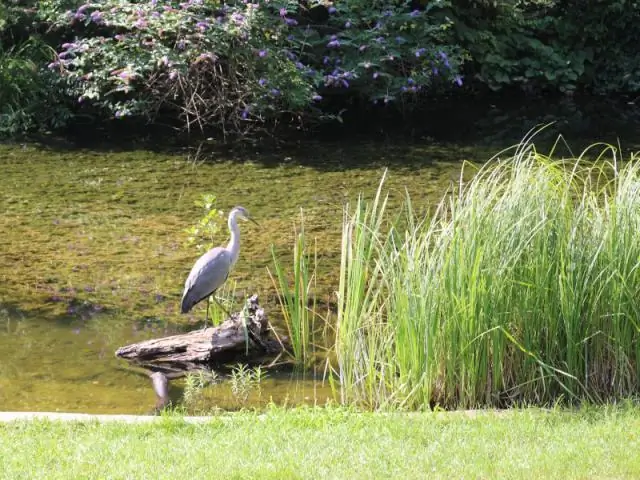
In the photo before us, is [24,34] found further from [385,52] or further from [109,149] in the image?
[385,52]

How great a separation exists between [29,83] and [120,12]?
5.48 feet

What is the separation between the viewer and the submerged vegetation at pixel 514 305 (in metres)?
5.10

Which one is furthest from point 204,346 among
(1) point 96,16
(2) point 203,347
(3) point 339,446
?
(1) point 96,16

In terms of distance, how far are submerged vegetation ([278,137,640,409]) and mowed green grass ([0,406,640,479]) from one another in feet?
1.29

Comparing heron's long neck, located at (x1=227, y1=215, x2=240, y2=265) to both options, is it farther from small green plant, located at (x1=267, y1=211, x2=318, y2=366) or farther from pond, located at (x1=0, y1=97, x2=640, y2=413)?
pond, located at (x1=0, y1=97, x2=640, y2=413)

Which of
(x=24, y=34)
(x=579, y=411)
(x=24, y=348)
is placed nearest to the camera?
(x=579, y=411)

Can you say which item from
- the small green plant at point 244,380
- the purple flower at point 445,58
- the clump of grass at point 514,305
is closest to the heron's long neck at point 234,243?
the small green plant at point 244,380

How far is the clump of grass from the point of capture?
510cm

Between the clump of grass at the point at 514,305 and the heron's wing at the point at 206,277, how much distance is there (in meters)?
1.64

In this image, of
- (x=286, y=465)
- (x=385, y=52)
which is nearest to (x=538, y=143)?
(x=385, y=52)

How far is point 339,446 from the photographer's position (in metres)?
4.25

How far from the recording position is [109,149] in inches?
522

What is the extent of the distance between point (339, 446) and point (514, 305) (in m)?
1.43

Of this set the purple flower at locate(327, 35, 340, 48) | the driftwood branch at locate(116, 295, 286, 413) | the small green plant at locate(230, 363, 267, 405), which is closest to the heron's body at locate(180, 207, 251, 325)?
the driftwood branch at locate(116, 295, 286, 413)
